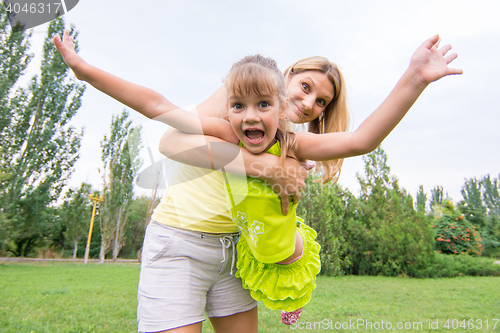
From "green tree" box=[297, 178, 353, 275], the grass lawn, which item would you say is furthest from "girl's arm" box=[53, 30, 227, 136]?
"green tree" box=[297, 178, 353, 275]

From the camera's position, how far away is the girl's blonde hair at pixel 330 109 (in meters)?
2.00

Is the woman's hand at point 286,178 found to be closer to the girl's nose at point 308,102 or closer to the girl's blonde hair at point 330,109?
the girl's nose at point 308,102

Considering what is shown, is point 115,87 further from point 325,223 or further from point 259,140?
point 325,223

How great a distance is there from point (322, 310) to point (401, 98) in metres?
6.08

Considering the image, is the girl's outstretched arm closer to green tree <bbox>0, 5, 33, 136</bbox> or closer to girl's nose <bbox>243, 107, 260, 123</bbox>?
girl's nose <bbox>243, 107, 260, 123</bbox>

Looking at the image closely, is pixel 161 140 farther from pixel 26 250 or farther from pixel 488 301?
pixel 26 250

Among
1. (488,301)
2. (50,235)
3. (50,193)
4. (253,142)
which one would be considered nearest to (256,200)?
(253,142)

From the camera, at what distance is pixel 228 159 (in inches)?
52.5

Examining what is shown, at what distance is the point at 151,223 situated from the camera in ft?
5.52

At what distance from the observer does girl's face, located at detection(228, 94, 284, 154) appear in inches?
52.3

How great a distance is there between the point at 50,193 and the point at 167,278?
22.0m

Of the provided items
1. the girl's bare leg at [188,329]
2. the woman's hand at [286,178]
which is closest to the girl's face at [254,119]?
the woman's hand at [286,178]

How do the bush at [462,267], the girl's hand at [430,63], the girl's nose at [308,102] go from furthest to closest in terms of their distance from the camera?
1. the bush at [462,267]
2. the girl's nose at [308,102]
3. the girl's hand at [430,63]

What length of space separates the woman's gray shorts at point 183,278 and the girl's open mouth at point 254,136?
0.58 meters
